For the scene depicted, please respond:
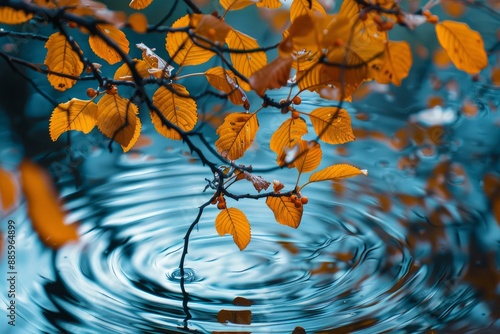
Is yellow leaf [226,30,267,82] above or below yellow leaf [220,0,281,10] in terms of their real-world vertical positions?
below

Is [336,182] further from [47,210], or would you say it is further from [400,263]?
[47,210]

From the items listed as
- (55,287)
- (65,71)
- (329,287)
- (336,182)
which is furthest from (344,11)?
(336,182)

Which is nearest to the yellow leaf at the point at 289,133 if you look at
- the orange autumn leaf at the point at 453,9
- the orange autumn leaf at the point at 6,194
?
the orange autumn leaf at the point at 6,194

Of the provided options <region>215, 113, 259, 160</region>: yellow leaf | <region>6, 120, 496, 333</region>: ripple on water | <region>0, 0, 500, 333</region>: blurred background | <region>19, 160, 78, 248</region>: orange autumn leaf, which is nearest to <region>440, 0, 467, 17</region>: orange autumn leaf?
<region>0, 0, 500, 333</region>: blurred background

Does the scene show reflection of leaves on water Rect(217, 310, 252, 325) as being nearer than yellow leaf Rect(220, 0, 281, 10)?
No

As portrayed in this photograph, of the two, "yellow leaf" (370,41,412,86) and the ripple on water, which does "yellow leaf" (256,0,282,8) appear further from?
the ripple on water

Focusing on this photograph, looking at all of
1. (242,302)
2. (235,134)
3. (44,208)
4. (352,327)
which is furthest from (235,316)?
(44,208)

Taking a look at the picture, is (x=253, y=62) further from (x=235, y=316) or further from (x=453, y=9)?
(x=453, y=9)

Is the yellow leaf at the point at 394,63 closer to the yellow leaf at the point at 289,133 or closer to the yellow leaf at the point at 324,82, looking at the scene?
the yellow leaf at the point at 324,82
